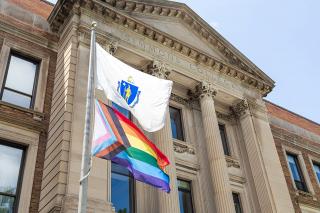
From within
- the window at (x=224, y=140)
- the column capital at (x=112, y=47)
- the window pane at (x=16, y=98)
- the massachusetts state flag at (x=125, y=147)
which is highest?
the column capital at (x=112, y=47)

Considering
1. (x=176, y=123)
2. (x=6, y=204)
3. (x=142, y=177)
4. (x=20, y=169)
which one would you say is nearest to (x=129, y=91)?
(x=142, y=177)

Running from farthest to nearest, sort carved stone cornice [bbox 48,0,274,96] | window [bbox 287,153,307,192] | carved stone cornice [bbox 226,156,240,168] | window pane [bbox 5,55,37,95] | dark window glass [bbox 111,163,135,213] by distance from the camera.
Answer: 1. window [bbox 287,153,307,192]
2. carved stone cornice [bbox 226,156,240,168]
3. carved stone cornice [bbox 48,0,274,96]
4. window pane [bbox 5,55,37,95]
5. dark window glass [bbox 111,163,135,213]

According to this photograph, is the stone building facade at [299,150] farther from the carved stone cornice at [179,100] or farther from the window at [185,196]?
the window at [185,196]

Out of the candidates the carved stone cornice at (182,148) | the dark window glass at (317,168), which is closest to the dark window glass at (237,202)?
the carved stone cornice at (182,148)

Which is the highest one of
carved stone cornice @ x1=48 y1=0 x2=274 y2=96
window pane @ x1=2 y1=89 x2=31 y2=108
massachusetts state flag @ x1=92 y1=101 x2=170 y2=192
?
carved stone cornice @ x1=48 y1=0 x2=274 y2=96

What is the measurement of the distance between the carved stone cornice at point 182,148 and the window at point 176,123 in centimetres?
91

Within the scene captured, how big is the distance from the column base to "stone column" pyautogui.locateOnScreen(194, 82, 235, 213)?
5.77 m

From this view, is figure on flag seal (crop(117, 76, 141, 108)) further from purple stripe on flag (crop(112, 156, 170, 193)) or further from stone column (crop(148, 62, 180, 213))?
stone column (crop(148, 62, 180, 213))

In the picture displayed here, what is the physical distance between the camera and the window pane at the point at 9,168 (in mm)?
13266

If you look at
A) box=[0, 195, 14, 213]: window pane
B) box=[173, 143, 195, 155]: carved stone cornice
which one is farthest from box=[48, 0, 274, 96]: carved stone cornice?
box=[0, 195, 14, 213]: window pane

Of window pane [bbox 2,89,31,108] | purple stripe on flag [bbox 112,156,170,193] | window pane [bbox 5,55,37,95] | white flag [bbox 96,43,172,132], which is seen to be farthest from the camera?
window pane [bbox 5,55,37,95]

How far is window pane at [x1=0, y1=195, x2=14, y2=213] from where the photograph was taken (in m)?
12.8

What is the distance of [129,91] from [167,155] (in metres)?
6.25

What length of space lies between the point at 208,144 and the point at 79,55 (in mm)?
7200
